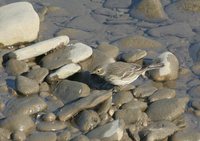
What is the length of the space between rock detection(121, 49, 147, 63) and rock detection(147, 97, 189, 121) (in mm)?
1239

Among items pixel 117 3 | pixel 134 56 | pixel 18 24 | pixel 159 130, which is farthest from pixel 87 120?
pixel 117 3

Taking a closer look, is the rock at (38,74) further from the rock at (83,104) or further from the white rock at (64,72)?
the rock at (83,104)

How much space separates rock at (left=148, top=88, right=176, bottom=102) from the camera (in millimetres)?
9047

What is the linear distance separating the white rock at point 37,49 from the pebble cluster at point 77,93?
0.01 m

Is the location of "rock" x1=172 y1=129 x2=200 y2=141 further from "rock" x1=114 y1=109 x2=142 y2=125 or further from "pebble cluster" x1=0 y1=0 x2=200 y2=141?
"rock" x1=114 y1=109 x2=142 y2=125

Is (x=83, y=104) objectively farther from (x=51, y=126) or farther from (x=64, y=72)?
(x=64, y=72)

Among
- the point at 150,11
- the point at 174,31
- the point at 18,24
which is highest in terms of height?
the point at 18,24

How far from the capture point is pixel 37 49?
9.85 m

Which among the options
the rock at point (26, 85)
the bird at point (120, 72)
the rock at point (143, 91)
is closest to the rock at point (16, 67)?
the rock at point (26, 85)

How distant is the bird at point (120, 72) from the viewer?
360 inches

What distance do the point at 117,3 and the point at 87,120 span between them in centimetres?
443

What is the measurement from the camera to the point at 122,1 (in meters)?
12.4

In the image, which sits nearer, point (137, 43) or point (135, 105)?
point (135, 105)

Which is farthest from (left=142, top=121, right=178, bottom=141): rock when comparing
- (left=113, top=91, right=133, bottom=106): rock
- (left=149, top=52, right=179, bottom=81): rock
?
(left=149, top=52, right=179, bottom=81): rock
